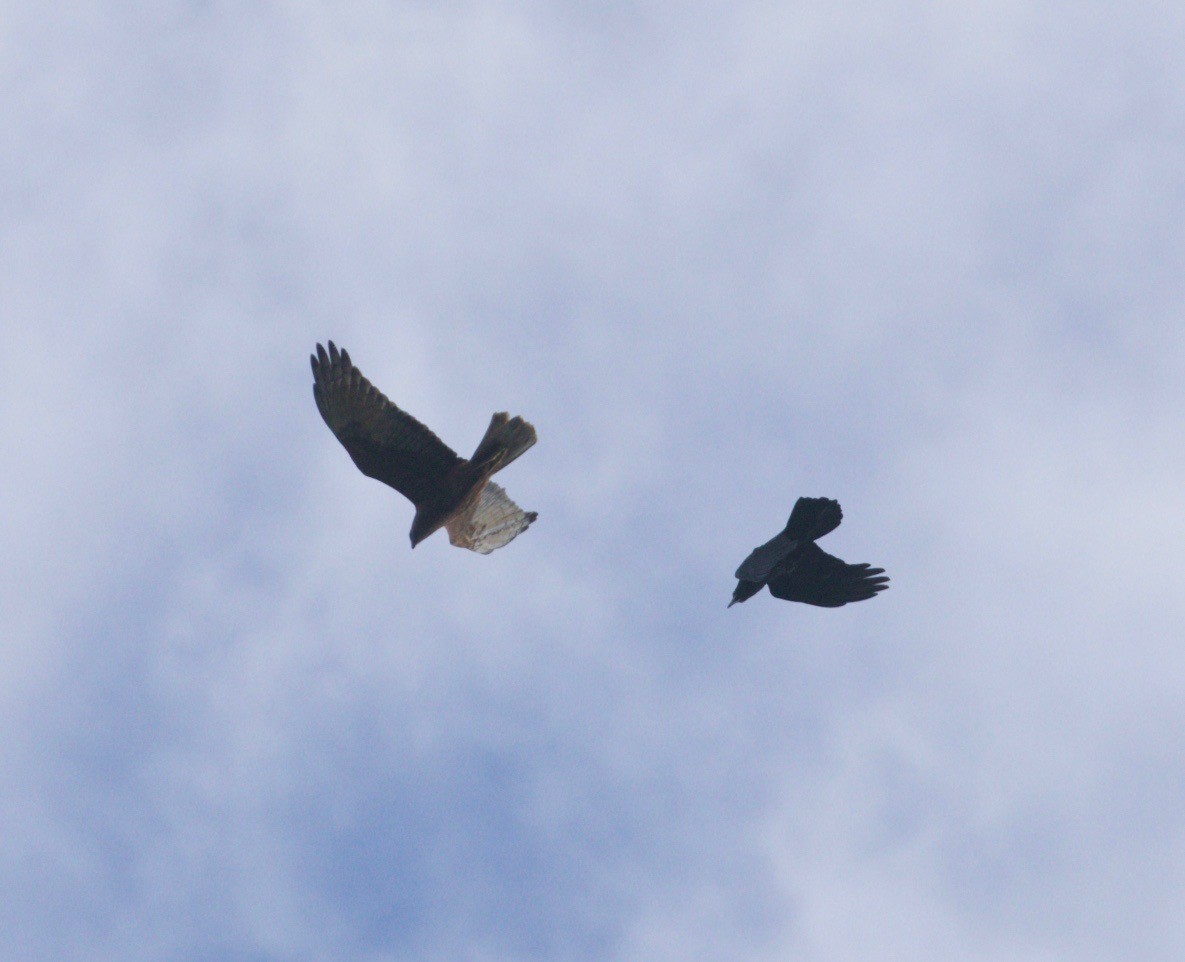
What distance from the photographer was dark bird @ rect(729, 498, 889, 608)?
17.7 metres

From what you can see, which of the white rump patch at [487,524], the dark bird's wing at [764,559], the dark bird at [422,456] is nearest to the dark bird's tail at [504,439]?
the dark bird at [422,456]

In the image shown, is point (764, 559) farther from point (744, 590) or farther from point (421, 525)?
point (421, 525)

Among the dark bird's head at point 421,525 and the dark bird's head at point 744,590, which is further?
the dark bird's head at point 421,525

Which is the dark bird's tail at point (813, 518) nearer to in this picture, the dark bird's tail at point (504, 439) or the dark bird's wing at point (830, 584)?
the dark bird's wing at point (830, 584)

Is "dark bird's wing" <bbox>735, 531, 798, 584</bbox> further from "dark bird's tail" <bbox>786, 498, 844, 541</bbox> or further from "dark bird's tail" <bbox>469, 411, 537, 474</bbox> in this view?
"dark bird's tail" <bbox>469, 411, 537, 474</bbox>

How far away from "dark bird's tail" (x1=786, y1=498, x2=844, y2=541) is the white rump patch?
320cm

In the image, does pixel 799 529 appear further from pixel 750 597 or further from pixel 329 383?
pixel 329 383

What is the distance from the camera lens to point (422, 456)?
18172mm

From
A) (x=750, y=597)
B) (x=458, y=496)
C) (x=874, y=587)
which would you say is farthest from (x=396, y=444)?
(x=874, y=587)

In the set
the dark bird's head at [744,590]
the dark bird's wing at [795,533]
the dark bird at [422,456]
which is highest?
the dark bird at [422,456]

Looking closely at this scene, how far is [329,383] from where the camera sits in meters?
17.7

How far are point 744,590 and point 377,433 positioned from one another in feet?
15.0

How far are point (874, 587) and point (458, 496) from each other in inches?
202

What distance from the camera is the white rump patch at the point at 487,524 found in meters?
18.6
